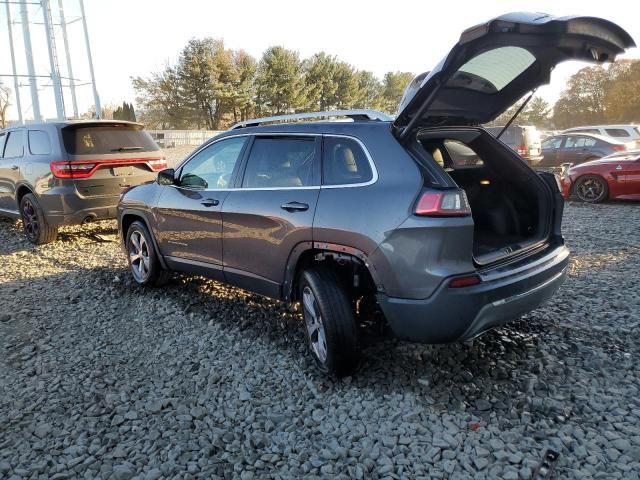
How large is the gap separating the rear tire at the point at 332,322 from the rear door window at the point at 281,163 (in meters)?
0.66

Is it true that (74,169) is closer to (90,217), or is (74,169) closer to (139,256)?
(90,217)

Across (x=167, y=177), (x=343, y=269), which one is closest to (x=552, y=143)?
(x=167, y=177)

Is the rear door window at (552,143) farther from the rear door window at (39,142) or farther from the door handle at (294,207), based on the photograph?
the door handle at (294,207)

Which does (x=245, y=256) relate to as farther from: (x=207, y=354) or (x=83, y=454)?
(x=83, y=454)

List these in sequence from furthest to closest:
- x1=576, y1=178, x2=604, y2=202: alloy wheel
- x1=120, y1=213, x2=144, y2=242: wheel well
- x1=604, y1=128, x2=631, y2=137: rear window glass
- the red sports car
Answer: x1=604, y1=128, x2=631, y2=137: rear window glass → x1=576, y1=178, x2=604, y2=202: alloy wheel → the red sports car → x1=120, y1=213, x2=144, y2=242: wheel well

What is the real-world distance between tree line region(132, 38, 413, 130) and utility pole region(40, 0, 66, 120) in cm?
2146

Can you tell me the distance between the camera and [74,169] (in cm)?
652

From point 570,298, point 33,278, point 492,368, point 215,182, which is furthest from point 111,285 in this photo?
point 570,298

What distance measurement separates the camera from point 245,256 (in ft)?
12.4

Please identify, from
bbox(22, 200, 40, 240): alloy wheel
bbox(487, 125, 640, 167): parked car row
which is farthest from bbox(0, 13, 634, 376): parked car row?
bbox(487, 125, 640, 167): parked car row

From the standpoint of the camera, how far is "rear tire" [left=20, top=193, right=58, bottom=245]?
22.5 feet

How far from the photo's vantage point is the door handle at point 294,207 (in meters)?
3.18

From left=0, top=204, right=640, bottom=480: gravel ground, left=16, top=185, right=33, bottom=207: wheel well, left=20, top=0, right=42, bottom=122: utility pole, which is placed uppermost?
left=20, top=0, right=42, bottom=122: utility pole

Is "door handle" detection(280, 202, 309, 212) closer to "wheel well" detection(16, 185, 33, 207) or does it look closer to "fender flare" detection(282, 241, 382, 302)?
"fender flare" detection(282, 241, 382, 302)
